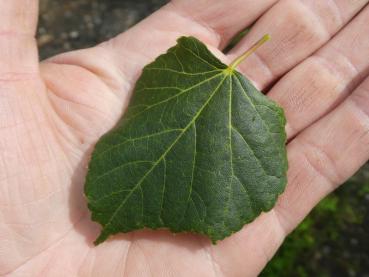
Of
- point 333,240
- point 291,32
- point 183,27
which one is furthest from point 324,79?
point 333,240

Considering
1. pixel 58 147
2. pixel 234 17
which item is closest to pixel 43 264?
pixel 58 147

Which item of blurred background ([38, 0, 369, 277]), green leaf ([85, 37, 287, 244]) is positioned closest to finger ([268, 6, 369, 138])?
green leaf ([85, 37, 287, 244])

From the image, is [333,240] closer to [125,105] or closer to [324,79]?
[324,79]

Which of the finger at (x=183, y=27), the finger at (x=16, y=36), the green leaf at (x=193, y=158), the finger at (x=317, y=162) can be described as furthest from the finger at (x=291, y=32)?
the finger at (x=16, y=36)

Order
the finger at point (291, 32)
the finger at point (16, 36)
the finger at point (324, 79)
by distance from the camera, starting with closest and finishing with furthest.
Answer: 1. the finger at point (16, 36)
2. the finger at point (324, 79)
3. the finger at point (291, 32)

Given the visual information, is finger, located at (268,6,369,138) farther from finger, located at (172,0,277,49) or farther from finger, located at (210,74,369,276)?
finger, located at (172,0,277,49)

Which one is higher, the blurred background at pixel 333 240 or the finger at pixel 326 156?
the finger at pixel 326 156

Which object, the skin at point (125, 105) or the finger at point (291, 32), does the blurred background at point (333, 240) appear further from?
the finger at point (291, 32)

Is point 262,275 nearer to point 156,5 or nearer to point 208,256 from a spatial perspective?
point 208,256
